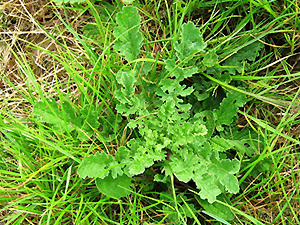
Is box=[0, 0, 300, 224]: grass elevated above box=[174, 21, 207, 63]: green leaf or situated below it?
below

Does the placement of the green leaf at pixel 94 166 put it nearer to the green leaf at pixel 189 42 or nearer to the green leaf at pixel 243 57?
the green leaf at pixel 189 42

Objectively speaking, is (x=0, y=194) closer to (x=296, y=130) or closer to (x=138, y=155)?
(x=138, y=155)

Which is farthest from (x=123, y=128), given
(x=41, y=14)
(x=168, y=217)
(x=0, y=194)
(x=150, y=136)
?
(x=41, y=14)

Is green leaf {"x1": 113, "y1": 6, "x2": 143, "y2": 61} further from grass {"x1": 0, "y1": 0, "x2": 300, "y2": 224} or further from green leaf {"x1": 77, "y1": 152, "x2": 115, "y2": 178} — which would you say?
green leaf {"x1": 77, "y1": 152, "x2": 115, "y2": 178}

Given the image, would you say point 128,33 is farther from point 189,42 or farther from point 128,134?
point 128,134

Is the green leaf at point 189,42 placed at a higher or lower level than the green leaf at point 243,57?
higher

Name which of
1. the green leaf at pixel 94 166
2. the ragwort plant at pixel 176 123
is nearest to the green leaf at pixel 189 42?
→ the ragwort plant at pixel 176 123

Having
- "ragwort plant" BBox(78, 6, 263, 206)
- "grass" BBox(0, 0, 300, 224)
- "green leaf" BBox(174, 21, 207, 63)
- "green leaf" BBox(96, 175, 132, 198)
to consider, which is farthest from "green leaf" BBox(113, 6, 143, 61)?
"green leaf" BBox(96, 175, 132, 198)
